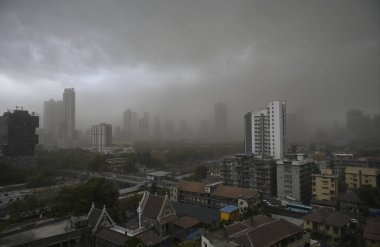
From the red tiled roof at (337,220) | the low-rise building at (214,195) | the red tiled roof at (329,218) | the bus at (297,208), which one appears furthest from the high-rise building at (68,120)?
the red tiled roof at (337,220)

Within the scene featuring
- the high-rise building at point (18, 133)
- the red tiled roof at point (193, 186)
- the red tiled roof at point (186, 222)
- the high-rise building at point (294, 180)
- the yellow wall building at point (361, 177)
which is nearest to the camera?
the red tiled roof at point (186, 222)

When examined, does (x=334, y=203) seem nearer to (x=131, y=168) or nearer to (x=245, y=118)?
(x=245, y=118)

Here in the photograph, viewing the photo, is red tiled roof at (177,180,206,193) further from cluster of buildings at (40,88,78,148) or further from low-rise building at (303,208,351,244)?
cluster of buildings at (40,88,78,148)

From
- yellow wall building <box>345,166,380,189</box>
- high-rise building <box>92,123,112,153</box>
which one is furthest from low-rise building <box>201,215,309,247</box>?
high-rise building <box>92,123,112,153</box>

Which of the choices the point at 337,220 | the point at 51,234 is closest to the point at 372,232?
the point at 337,220

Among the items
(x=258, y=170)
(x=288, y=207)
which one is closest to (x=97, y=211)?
(x=288, y=207)

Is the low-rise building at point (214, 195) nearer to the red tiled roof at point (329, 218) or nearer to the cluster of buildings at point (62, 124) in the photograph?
the red tiled roof at point (329, 218)
